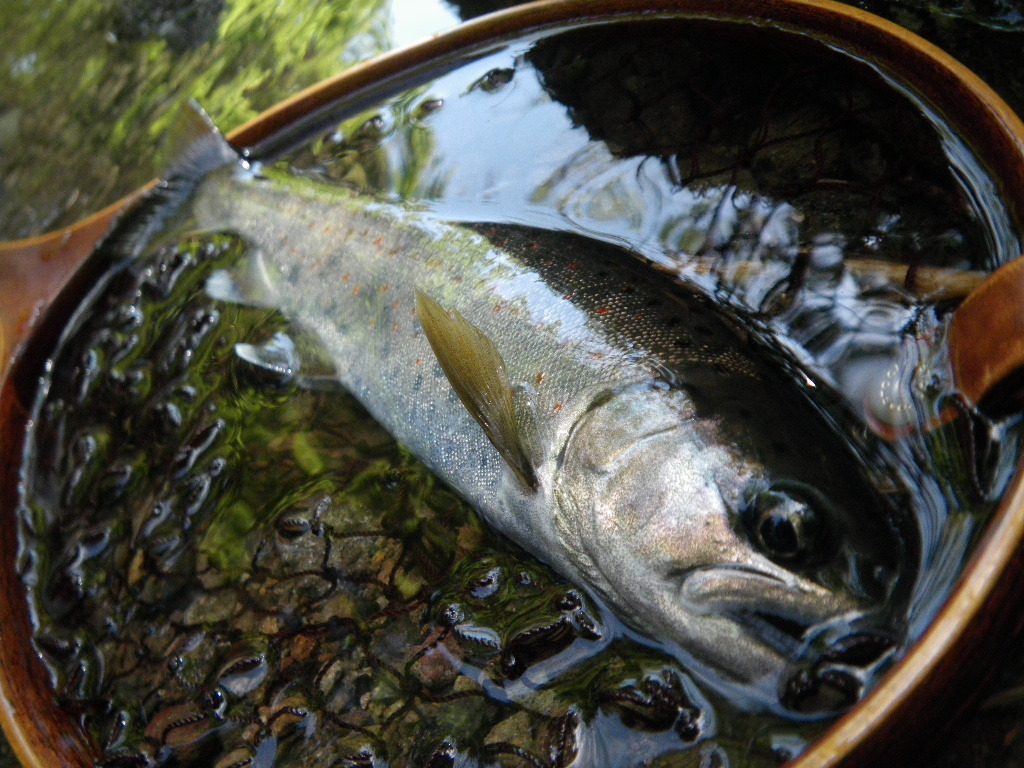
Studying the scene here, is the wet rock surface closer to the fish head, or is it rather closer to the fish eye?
the fish head

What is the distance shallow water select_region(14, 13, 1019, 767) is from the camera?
5.65 feet

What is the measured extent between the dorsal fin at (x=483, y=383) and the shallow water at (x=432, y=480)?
29 cm

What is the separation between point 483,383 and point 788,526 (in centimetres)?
81

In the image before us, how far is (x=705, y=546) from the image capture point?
5.12 feet

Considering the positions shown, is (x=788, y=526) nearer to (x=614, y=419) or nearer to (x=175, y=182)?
(x=614, y=419)

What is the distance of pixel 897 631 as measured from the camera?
1385 millimetres

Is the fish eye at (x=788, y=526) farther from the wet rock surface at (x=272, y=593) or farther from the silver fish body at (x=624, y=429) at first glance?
the wet rock surface at (x=272, y=593)

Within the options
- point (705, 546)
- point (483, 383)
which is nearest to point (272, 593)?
point (483, 383)

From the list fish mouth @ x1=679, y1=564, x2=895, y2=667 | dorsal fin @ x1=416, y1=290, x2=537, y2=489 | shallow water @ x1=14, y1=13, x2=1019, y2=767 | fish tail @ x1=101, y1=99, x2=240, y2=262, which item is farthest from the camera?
fish tail @ x1=101, y1=99, x2=240, y2=262

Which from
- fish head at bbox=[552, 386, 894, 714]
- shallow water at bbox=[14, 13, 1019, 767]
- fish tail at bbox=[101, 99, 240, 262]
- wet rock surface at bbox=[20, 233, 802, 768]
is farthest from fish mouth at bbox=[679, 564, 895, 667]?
fish tail at bbox=[101, 99, 240, 262]

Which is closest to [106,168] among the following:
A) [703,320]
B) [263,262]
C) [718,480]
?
[263,262]

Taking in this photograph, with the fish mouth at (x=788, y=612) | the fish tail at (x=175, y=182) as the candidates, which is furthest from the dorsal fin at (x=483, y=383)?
the fish tail at (x=175, y=182)

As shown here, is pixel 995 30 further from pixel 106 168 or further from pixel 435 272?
pixel 106 168

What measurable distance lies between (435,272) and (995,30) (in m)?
2.02
